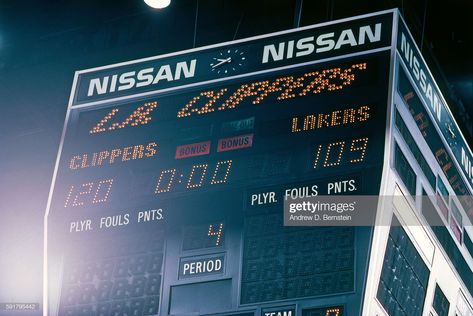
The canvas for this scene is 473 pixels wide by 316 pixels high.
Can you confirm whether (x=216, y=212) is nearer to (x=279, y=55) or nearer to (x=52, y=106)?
(x=279, y=55)

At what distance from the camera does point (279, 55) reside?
6.77m

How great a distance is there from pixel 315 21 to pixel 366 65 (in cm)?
246

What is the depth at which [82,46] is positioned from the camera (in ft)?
31.5

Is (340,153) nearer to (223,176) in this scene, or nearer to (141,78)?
(223,176)

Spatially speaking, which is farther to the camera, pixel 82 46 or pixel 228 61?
pixel 82 46

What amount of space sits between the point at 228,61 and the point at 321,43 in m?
0.68

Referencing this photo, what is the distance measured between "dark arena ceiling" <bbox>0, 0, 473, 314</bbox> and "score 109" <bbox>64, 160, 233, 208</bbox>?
2266 millimetres

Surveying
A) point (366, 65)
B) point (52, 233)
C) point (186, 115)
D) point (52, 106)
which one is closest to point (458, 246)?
point (366, 65)

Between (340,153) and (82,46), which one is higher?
(82,46)
